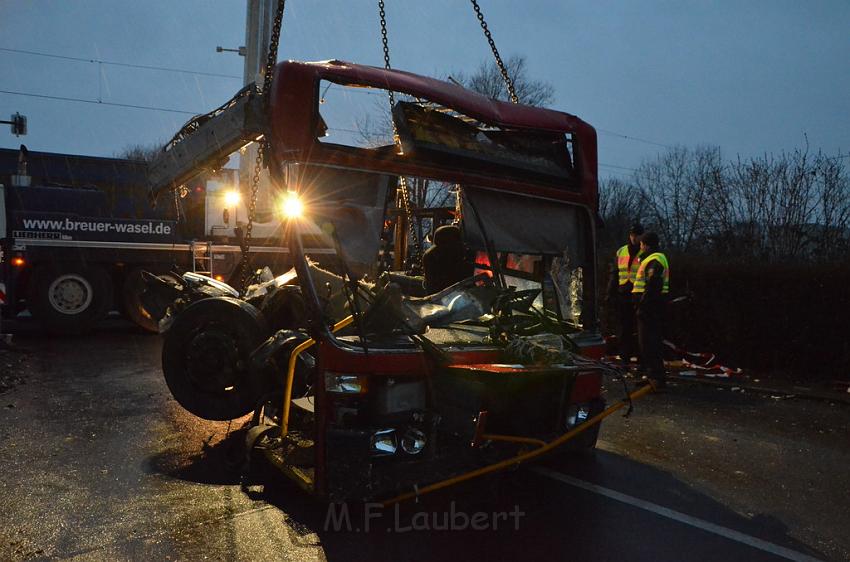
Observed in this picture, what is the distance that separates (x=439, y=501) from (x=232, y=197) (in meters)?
9.95

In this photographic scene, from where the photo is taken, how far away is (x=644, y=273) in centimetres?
878

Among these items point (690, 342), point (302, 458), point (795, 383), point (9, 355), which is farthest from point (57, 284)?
point (795, 383)

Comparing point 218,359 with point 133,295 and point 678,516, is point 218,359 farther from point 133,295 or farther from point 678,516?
point 133,295

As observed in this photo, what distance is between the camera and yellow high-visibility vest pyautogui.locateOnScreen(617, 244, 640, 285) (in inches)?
388

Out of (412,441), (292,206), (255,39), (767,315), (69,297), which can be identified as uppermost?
(255,39)

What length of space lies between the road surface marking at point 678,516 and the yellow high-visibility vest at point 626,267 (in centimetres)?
528

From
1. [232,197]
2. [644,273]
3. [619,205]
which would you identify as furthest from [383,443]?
[619,205]

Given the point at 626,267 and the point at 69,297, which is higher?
the point at 626,267

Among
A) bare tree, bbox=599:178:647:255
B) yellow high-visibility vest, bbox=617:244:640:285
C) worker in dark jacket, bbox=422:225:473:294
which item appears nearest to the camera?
worker in dark jacket, bbox=422:225:473:294

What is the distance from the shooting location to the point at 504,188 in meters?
5.01

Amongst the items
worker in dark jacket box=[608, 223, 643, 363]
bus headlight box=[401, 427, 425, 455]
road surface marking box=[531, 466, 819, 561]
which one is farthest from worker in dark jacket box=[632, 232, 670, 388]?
bus headlight box=[401, 427, 425, 455]

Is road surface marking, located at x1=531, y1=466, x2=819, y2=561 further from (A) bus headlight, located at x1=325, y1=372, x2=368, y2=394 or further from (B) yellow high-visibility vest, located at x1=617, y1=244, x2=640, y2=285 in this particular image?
(B) yellow high-visibility vest, located at x1=617, y1=244, x2=640, y2=285

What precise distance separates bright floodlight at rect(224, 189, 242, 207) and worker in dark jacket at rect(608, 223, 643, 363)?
23.1 feet

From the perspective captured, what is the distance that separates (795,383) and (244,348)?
7.32 m
